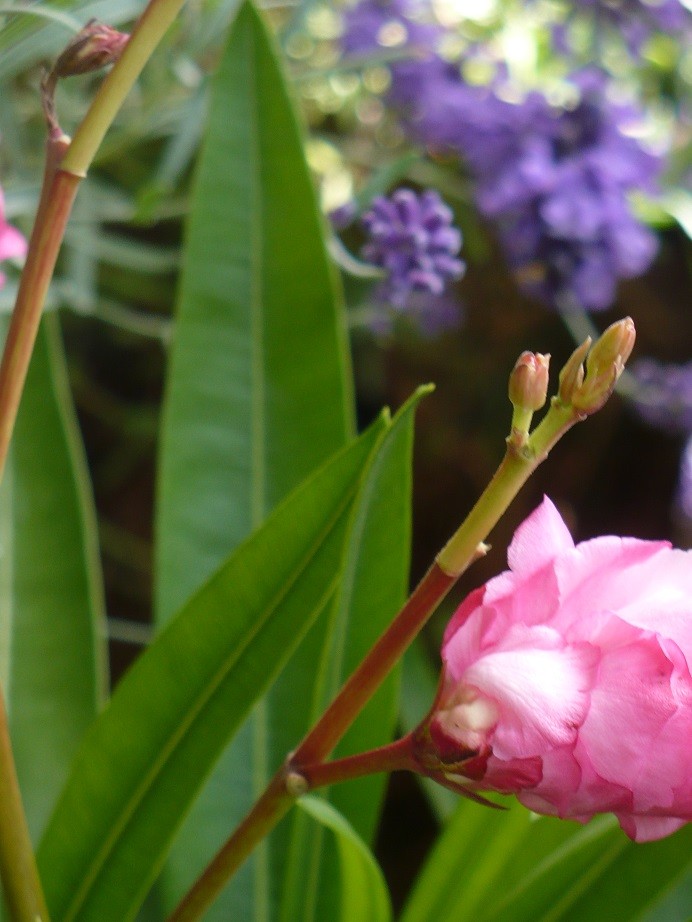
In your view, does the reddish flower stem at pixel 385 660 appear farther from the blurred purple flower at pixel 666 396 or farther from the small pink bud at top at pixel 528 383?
the blurred purple flower at pixel 666 396

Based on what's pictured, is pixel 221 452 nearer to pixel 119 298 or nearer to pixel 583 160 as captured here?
pixel 583 160

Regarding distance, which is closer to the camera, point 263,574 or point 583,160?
point 263,574

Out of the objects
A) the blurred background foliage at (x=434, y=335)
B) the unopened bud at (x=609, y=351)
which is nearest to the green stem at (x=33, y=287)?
the unopened bud at (x=609, y=351)

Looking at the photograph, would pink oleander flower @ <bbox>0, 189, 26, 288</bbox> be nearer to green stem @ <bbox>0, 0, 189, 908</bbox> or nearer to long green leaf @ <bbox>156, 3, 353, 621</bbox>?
green stem @ <bbox>0, 0, 189, 908</bbox>

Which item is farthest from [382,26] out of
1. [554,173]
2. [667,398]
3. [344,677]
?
[344,677]

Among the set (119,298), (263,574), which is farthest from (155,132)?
(263,574)

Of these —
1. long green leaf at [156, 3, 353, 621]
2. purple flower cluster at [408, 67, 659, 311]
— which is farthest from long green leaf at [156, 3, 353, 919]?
purple flower cluster at [408, 67, 659, 311]
